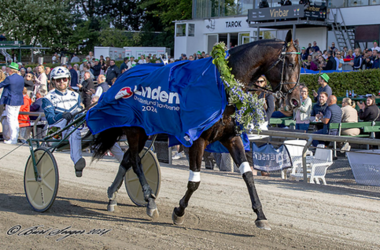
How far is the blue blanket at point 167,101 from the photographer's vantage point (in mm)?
4391

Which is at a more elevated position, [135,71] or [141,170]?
[135,71]

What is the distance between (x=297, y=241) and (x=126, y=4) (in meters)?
38.2

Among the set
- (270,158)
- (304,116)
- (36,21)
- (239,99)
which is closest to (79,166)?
(239,99)

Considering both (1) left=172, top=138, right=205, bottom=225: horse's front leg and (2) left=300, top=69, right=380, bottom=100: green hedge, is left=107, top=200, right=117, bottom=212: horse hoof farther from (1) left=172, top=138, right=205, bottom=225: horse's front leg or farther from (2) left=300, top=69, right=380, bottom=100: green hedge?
(2) left=300, top=69, right=380, bottom=100: green hedge

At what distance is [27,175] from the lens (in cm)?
580

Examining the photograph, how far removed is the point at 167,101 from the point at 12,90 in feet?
26.2

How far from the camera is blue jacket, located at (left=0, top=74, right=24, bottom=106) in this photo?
37.2 ft

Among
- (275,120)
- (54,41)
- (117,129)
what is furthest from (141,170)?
(54,41)

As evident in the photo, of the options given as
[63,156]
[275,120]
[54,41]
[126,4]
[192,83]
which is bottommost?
[63,156]

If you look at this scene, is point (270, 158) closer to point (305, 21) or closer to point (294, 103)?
point (294, 103)

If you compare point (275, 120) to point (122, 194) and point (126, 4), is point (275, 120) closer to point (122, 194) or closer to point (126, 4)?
point (122, 194)

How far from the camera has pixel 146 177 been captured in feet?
19.3

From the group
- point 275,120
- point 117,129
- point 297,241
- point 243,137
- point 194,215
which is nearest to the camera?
point 297,241

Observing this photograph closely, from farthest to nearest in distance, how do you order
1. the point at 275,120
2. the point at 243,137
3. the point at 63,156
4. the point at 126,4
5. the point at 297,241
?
the point at 126,4 < the point at 275,120 < the point at 63,156 < the point at 243,137 < the point at 297,241
